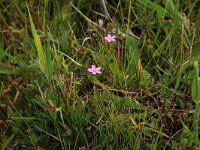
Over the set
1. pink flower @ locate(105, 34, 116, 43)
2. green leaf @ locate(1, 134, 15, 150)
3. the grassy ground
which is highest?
pink flower @ locate(105, 34, 116, 43)

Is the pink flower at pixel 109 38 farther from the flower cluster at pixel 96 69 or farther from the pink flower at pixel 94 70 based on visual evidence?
the pink flower at pixel 94 70

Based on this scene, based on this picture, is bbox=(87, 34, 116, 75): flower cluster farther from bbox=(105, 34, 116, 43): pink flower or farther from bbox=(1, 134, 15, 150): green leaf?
bbox=(1, 134, 15, 150): green leaf

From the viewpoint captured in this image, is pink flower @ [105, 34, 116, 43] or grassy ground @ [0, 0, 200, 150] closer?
grassy ground @ [0, 0, 200, 150]

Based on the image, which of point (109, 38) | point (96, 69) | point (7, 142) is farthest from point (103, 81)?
point (7, 142)

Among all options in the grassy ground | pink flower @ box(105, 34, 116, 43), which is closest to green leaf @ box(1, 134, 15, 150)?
the grassy ground

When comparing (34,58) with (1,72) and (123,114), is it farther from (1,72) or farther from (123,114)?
(123,114)

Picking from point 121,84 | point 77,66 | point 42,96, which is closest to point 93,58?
point 77,66

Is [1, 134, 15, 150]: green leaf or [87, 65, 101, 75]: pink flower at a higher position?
[87, 65, 101, 75]: pink flower

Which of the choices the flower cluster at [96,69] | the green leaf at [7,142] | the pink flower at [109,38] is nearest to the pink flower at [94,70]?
the flower cluster at [96,69]

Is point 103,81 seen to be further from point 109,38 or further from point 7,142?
point 7,142
